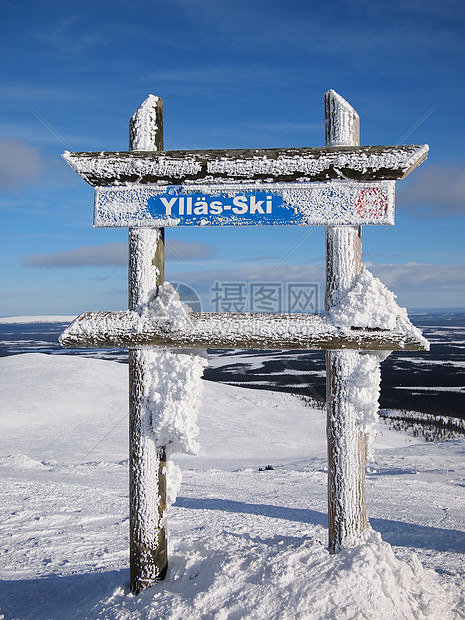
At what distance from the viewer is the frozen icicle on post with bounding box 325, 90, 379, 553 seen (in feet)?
11.2

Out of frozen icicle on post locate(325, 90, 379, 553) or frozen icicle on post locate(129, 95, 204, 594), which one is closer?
frozen icicle on post locate(325, 90, 379, 553)

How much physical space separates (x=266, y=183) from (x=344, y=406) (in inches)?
67.3

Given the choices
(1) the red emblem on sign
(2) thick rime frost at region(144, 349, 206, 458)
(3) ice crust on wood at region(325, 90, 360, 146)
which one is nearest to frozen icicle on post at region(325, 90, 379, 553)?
(3) ice crust on wood at region(325, 90, 360, 146)

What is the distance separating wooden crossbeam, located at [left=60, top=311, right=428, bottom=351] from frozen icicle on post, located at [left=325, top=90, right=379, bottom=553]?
0.59 feet

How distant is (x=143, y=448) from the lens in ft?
11.8

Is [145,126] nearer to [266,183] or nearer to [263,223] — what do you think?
[266,183]

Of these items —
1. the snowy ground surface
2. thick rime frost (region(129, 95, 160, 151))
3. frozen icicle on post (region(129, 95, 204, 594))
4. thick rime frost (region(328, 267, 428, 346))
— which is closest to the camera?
the snowy ground surface

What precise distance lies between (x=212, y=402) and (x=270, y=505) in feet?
38.5

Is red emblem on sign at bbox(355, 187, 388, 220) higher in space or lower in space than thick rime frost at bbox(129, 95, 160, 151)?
lower

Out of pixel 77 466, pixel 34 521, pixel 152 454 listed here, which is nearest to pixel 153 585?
pixel 152 454

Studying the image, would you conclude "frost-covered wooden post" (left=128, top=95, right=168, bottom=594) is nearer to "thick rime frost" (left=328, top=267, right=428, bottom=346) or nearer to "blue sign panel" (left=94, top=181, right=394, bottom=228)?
"blue sign panel" (left=94, top=181, right=394, bottom=228)

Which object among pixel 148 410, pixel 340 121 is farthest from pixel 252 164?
pixel 148 410

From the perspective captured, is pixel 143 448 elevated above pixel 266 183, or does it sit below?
below

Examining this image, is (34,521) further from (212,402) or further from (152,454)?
(212,402)
